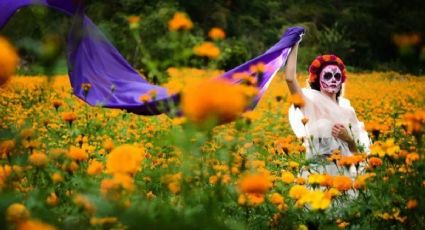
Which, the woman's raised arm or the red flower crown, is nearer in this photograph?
the woman's raised arm

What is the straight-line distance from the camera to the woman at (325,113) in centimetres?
274

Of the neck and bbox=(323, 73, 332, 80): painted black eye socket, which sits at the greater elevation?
bbox=(323, 73, 332, 80): painted black eye socket

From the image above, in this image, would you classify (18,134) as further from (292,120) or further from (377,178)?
(292,120)

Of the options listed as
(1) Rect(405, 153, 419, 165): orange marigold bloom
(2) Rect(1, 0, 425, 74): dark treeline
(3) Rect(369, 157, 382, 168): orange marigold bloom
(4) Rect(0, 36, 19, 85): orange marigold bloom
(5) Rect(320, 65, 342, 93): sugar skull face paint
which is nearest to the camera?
(4) Rect(0, 36, 19, 85): orange marigold bloom

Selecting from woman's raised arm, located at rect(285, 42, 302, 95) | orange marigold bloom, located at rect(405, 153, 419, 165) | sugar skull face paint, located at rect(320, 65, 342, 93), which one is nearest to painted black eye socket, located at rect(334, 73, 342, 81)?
sugar skull face paint, located at rect(320, 65, 342, 93)

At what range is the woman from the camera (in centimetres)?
274

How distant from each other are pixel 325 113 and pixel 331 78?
22 centimetres

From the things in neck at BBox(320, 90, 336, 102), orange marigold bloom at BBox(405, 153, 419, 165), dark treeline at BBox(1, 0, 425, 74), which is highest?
dark treeline at BBox(1, 0, 425, 74)

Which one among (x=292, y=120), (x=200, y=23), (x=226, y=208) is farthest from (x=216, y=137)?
(x=200, y=23)

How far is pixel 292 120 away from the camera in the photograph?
9.34 feet

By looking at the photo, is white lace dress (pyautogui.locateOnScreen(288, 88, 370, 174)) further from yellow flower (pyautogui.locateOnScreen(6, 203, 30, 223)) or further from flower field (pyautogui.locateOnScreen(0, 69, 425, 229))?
yellow flower (pyautogui.locateOnScreen(6, 203, 30, 223))

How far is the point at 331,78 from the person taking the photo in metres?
2.97

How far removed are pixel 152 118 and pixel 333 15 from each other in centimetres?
1611

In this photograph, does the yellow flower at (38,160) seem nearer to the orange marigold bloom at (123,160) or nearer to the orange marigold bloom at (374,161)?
the orange marigold bloom at (123,160)
